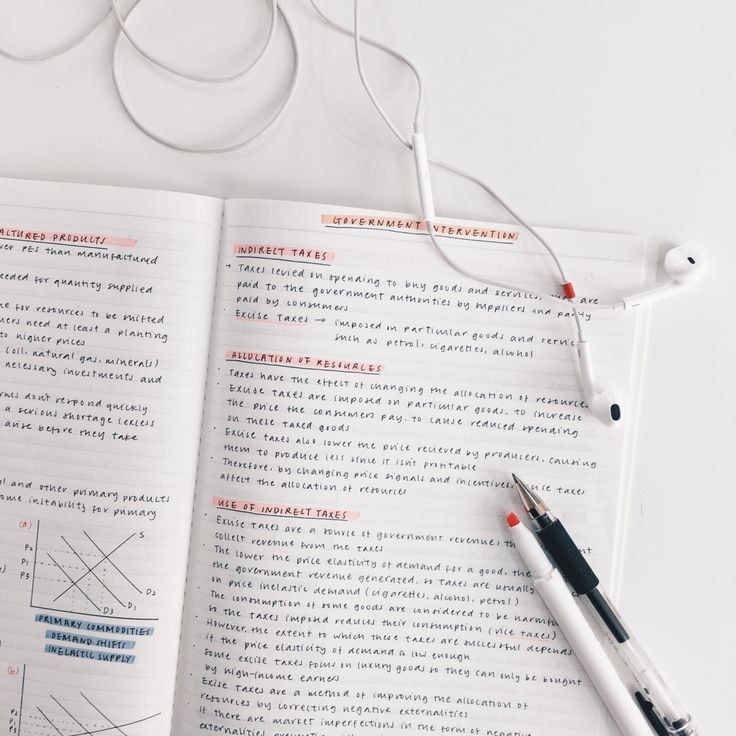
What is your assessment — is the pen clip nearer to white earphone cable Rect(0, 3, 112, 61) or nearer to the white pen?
the white pen

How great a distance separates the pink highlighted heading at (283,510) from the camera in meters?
0.56

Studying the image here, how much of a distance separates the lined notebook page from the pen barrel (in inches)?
0.7

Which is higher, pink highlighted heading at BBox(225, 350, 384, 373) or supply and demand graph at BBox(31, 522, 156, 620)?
pink highlighted heading at BBox(225, 350, 384, 373)

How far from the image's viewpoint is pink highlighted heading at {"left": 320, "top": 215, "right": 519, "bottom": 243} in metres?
0.56

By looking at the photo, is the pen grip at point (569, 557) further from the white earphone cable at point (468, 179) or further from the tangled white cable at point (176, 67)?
the tangled white cable at point (176, 67)

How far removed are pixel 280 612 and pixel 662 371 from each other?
38cm

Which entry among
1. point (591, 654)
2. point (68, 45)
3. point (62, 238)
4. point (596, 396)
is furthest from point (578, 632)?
point (68, 45)

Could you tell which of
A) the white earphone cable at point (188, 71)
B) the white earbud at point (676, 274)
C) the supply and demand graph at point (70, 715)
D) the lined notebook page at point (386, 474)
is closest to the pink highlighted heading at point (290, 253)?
the lined notebook page at point (386, 474)

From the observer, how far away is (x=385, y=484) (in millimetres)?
570

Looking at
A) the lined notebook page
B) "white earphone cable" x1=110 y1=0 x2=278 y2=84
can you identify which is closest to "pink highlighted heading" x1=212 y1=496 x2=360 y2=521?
the lined notebook page

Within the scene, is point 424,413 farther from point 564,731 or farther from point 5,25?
point 5,25

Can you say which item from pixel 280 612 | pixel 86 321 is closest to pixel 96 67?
pixel 86 321

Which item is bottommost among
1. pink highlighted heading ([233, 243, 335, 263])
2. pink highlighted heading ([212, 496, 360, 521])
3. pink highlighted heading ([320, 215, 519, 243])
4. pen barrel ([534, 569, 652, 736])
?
pen barrel ([534, 569, 652, 736])

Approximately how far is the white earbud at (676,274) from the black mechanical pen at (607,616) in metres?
0.18
